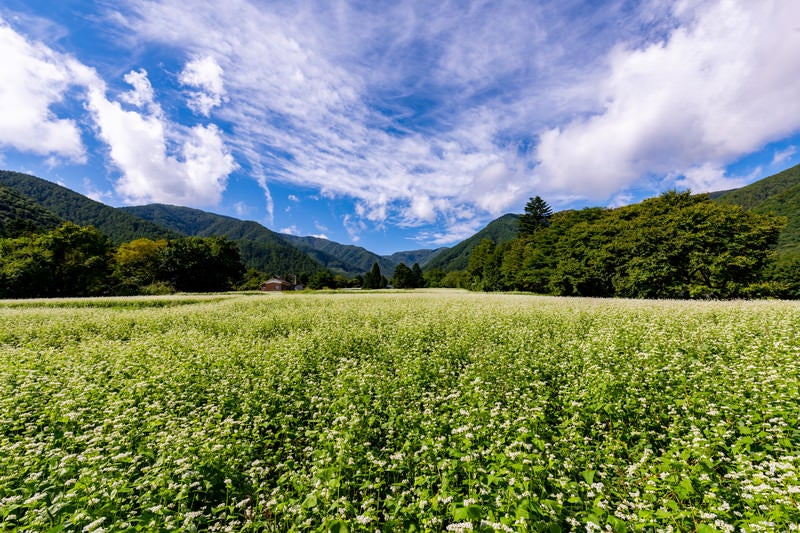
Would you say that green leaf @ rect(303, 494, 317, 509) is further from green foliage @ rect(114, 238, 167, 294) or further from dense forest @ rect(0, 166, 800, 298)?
green foliage @ rect(114, 238, 167, 294)

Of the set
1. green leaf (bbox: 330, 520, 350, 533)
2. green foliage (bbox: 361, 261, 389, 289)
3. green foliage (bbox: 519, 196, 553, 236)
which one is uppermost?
green foliage (bbox: 519, 196, 553, 236)

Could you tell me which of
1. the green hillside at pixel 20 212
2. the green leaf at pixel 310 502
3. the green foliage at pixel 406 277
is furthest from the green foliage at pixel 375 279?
the green leaf at pixel 310 502

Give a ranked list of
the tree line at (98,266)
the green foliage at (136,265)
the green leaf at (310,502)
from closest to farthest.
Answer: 1. the green leaf at (310,502)
2. the tree line at (98,266)
3. the green foliage at (136,265)

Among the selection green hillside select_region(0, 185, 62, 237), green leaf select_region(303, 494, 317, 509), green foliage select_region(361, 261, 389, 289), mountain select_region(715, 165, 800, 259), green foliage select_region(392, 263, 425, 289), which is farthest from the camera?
green foliage select_region(361, 261, 389, 289)

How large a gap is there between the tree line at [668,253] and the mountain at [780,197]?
6408 cm

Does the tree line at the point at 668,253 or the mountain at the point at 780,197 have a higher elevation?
the mountain at the point at 780,197

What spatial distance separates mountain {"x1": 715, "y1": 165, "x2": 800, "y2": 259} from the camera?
7756cm

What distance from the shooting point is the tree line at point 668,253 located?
25750 millimetres

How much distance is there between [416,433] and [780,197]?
155108mm

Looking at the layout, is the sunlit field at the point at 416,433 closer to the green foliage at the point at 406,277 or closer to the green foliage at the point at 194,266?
the green foliage at the point at 194,266

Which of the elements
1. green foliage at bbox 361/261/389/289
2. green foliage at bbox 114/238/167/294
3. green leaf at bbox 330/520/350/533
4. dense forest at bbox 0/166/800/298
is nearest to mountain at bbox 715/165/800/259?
dense forest at bbox 0/166/800/298

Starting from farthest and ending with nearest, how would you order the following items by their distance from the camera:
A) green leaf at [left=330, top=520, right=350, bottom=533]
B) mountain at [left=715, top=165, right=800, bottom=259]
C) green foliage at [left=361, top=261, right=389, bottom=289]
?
green foliage at [left=361, top=261, right=389, bottom=289] < mountain at [left=715, top=165, right=800, bottom=259] < green leaf at [left=330, top=520, right=350, bottom=533]

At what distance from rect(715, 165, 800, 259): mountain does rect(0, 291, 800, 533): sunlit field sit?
4349 inches

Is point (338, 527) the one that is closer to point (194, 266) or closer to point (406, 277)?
point (194, 266)
